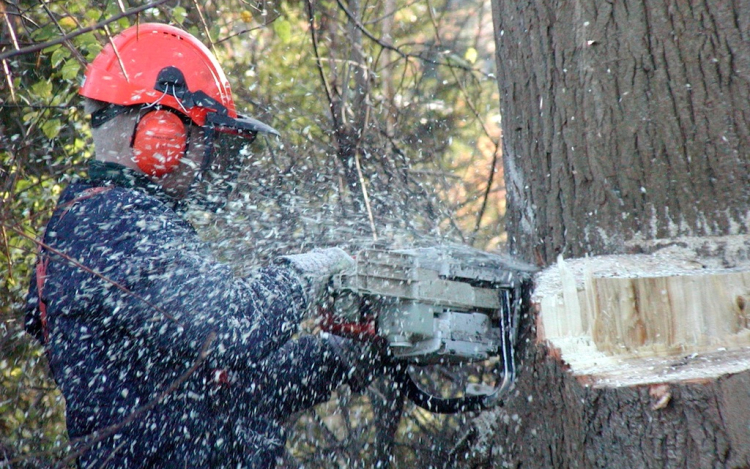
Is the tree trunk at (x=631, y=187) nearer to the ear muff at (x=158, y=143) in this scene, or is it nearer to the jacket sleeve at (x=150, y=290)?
the jacket sleeve at (x=150, y=290)

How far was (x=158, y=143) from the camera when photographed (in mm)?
2346

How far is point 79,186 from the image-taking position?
2.25 metres

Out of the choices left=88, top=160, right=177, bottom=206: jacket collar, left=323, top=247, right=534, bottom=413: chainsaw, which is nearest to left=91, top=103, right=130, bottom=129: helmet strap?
left=88, top=160, right=177, bottom=206: jacket collar

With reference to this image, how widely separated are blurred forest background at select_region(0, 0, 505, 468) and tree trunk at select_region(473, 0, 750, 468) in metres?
1.19

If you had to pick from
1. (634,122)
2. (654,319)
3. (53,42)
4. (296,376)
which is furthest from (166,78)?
(654,319)

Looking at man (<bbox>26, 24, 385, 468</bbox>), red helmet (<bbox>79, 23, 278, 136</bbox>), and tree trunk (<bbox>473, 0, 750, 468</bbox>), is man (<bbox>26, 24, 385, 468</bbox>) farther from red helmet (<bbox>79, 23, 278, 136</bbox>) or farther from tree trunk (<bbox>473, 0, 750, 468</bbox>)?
tree trunk (<bbox>473, 0, 750, 468</bbox>)

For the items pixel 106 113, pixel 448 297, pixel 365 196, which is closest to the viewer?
pixel 448 297

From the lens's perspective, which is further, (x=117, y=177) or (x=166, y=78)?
(x=166, y=78)

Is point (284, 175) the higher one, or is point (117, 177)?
point (284, 175)

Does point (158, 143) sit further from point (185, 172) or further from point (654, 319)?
point (654, 319)

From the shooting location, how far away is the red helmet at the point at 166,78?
2.41 meters

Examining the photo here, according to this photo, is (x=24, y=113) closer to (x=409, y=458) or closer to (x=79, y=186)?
(x=79, y=186)

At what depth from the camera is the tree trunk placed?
1574 mm

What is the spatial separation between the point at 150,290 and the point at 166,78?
914mm
